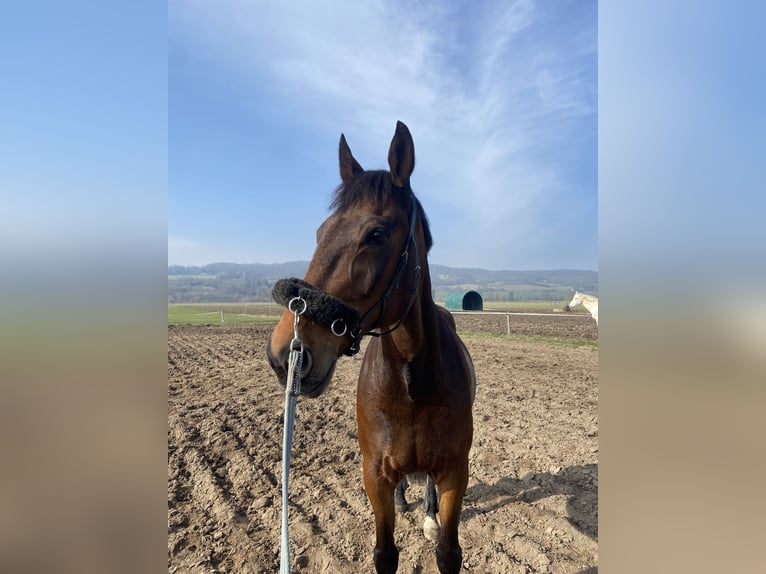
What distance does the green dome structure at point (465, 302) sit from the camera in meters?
30.7

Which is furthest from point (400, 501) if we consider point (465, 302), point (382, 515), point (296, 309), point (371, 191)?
point (465, 302)

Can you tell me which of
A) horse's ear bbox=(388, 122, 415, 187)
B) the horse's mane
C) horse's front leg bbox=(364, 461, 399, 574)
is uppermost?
horse's ear bbox=(388, 122, 415, 187)

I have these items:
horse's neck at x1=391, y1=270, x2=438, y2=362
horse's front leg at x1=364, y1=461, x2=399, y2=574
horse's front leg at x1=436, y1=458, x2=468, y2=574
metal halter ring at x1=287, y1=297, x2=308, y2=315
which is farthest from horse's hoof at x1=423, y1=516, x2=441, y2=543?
metal halter ring at x1=287, y1=297, x2=308, y2=315

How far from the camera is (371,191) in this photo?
185 centimetres

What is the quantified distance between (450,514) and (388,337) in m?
1.31

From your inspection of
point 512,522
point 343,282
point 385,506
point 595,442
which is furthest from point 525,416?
point 343,282

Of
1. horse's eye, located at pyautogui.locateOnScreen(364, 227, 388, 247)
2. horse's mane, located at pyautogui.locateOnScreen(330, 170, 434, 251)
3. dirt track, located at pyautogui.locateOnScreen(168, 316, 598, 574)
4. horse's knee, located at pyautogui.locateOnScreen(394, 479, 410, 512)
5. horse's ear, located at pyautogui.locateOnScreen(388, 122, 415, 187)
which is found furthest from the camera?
horse's knee, located at pyautogui.locateOnScreen(394, 479, 410, 512)

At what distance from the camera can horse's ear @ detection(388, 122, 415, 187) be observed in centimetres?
194

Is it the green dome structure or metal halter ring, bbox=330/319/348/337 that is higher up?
metal halter ring, bbox=330/319/348/337

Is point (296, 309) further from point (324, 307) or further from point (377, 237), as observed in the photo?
point (377, 237)

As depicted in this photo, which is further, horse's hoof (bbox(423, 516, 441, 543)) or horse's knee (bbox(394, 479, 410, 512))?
→ horse's knee (bbox(394, 479, 410, 512))

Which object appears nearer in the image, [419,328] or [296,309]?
[296,309]

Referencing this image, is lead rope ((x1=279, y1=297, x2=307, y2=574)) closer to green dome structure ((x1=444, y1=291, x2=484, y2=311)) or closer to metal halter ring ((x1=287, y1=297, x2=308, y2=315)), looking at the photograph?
metal halter ring ((x1=287, y1=297, x2=308, y2=315))
